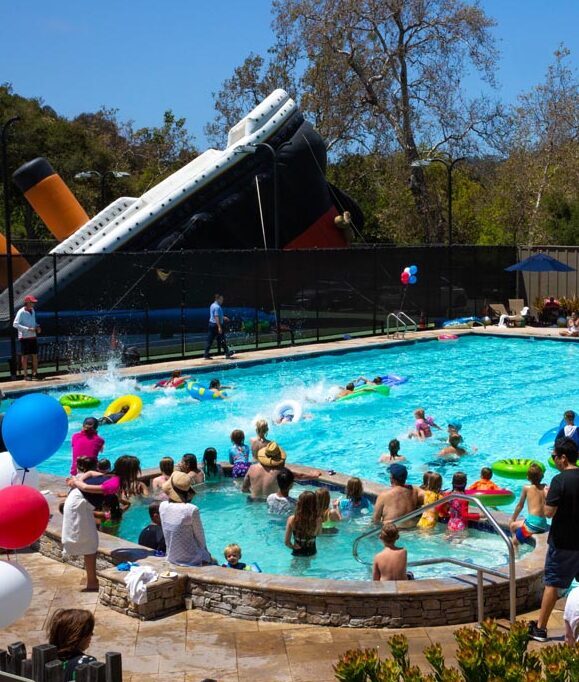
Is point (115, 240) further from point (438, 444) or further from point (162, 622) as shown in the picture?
point (162, 622)

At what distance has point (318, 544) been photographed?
10102 millimetres

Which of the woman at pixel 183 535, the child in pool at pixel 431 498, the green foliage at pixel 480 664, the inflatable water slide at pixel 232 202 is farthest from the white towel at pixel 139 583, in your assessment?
the inflatable water slide at pixel 232 202

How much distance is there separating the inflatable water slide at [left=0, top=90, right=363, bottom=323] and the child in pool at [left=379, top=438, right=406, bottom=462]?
11.7 meters

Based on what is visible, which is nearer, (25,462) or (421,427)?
(25,462)

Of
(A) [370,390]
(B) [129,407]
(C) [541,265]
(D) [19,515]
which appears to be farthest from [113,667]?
(C) [541,265]

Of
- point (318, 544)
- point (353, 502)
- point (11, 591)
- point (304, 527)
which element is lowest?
point (318, 544)

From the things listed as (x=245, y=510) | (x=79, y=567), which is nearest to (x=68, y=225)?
(x=245, y=510)

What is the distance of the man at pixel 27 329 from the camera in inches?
738

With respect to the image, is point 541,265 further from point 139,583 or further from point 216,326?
point 139,583

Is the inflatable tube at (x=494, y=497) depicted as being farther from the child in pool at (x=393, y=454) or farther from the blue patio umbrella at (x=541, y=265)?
the blue patio umbrella at (x=541, y=265)

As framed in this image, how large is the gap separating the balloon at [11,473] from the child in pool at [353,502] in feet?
14.3

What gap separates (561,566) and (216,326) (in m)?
15.4

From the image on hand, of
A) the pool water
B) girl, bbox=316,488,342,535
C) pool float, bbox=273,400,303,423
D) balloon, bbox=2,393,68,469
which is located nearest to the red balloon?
balloon, bbox=2,393,68,469

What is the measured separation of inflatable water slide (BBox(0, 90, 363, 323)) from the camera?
2548cm
